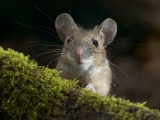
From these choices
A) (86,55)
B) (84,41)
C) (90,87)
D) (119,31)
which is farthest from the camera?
(119,31)

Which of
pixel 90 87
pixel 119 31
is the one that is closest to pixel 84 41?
pixel 90 87

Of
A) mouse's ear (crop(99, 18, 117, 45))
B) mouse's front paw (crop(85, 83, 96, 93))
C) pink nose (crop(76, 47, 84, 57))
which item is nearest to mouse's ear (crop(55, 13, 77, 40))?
mouse's ear (crop(99, 18, 117, 45))

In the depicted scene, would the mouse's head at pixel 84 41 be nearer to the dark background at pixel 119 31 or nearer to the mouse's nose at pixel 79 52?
the mouse's nose at pixel 79 52

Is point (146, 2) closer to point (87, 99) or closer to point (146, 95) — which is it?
point (146, 95)

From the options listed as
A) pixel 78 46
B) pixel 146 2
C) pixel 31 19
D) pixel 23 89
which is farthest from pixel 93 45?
pixel 146 2

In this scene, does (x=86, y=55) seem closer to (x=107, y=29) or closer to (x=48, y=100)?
(x=107, y=29)

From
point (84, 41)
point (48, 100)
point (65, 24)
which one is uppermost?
point (65, 24)

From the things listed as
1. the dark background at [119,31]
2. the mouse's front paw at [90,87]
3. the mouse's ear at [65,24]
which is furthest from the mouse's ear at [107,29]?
the dark background at [119,31]
